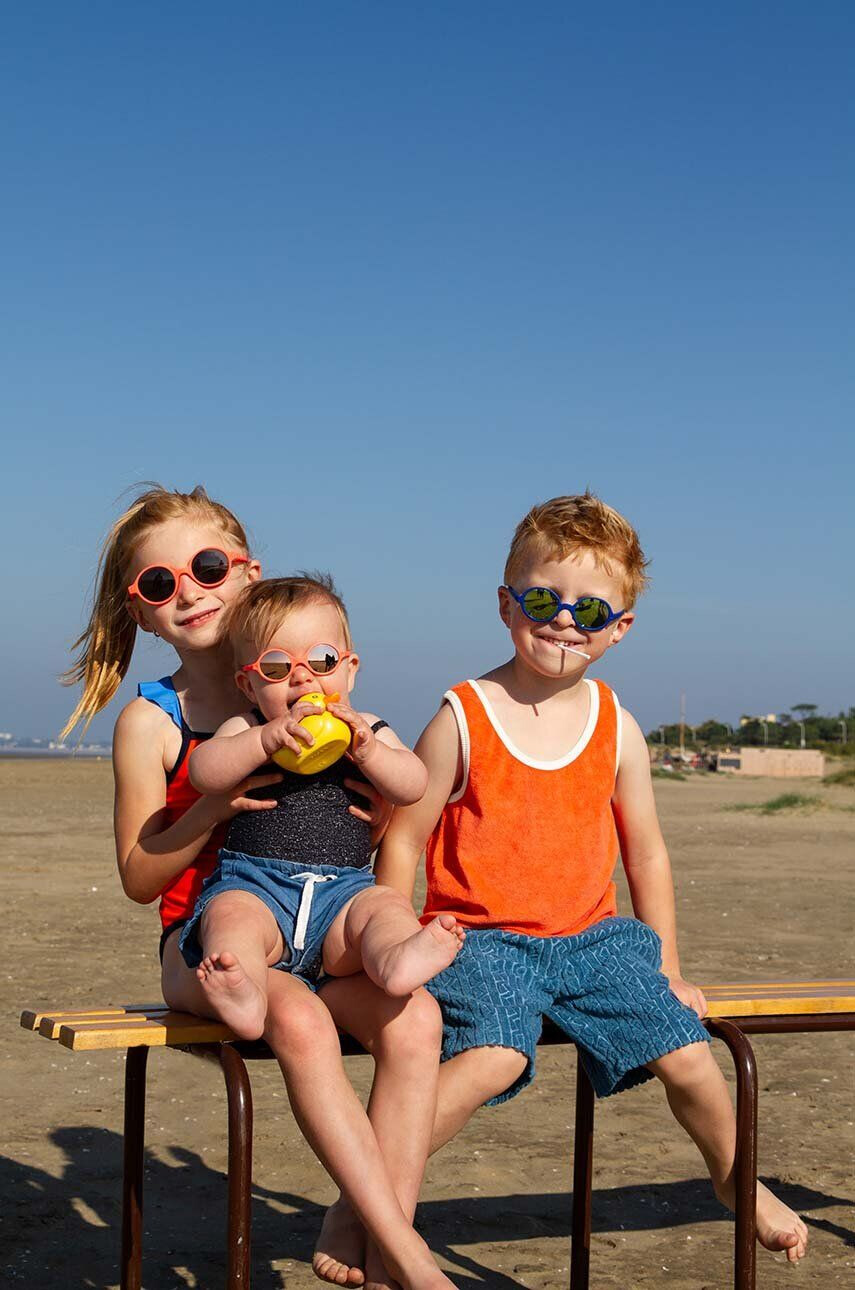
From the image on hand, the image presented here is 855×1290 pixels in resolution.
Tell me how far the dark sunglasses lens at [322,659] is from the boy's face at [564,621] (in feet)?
1.85

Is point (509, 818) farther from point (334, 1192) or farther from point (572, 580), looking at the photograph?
point (334, 1192)

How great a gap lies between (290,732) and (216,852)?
585mm

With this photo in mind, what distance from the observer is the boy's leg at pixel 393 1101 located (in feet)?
9.62

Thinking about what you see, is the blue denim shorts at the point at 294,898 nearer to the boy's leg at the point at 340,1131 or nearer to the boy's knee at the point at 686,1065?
the boy's leg at the point at 340,1131

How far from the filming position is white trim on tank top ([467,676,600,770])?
367 centimetres

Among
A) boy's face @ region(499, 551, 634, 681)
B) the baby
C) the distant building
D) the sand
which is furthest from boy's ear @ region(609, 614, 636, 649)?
the distant building

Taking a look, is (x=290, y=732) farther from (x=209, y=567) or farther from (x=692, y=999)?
(x=692, y=999)

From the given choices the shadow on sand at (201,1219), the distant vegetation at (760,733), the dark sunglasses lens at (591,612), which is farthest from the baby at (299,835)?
the distant vegetation at (760,733)

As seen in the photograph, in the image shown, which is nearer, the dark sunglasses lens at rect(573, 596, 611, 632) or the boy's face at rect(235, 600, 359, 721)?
the boy's face at rect(235, 600, 359, 721)

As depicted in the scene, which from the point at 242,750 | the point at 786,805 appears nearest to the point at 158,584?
the point at 242,750

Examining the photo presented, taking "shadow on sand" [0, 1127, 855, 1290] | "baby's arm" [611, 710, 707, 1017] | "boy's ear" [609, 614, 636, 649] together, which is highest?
"boy's ear" [609, 614, 636, 649]

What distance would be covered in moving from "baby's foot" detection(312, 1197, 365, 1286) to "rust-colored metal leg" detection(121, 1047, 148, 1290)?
0.57m

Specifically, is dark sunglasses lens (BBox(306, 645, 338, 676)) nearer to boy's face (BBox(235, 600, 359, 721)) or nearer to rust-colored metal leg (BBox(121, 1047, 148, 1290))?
boy's face (BBox(235, 600, 359, 721))

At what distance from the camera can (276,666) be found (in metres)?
3.35
